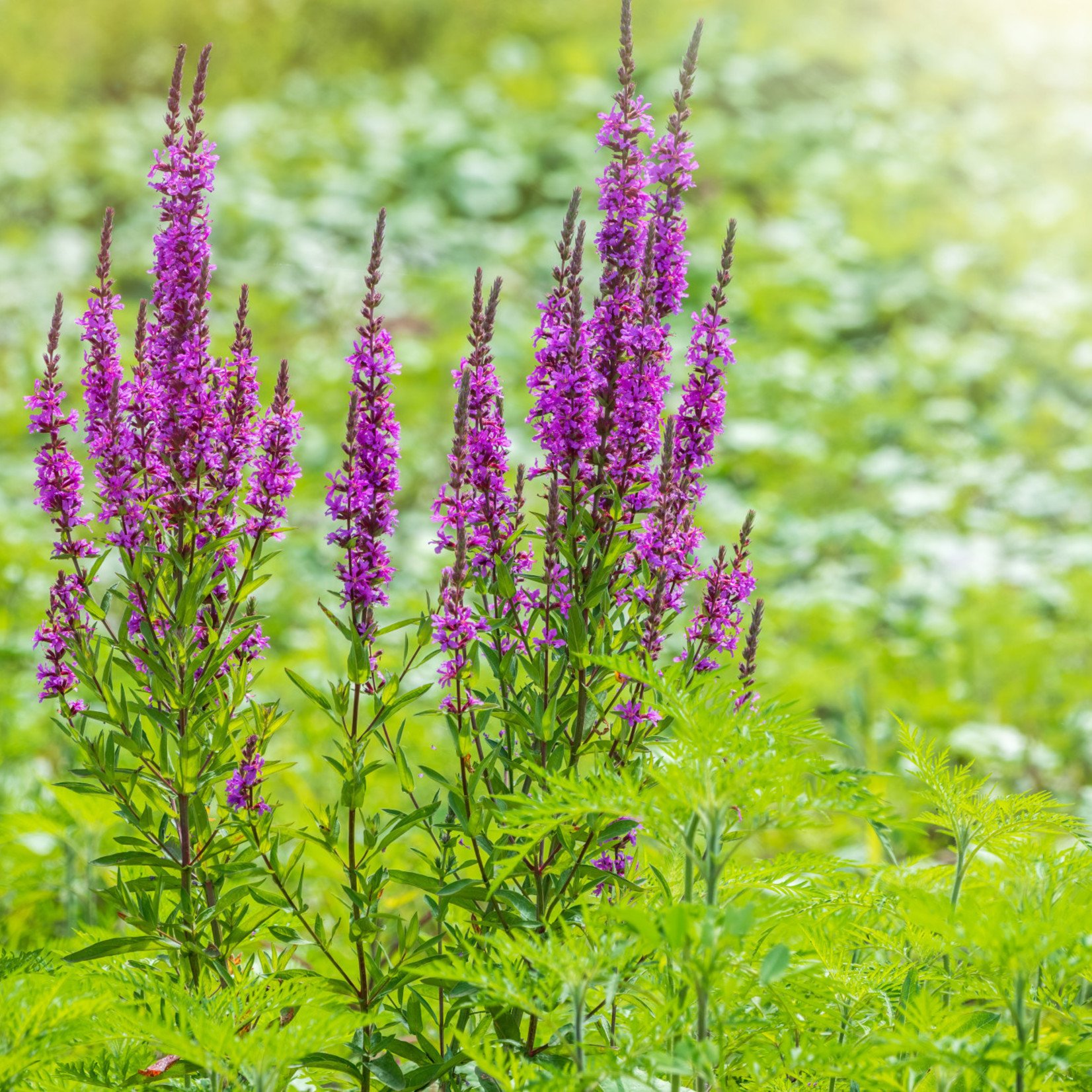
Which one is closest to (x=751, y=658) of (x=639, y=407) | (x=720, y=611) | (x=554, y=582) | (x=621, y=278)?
(x=720, y=611)

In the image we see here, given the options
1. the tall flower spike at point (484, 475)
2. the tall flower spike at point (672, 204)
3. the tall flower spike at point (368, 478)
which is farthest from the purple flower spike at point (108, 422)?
the tall flower spike at point (672, 204)

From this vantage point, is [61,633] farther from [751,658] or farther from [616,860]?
[751,658]

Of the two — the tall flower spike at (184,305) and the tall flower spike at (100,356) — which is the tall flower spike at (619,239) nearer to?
the tall flower spike at (184,305)

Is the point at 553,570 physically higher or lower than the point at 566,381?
lower

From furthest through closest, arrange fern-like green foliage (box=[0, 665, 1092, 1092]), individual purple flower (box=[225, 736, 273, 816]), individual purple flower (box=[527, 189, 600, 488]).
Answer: individual purple flower (box=[225, 736, 273, 816])
individual purple flower (box=[527, 189, 600, 488])
fern-like green foliage (box=[0, 665, 1092, 1092])

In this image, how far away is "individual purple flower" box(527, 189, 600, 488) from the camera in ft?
5.87

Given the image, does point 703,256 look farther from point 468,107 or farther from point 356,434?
point 356,434

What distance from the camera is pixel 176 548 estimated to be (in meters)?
1.84

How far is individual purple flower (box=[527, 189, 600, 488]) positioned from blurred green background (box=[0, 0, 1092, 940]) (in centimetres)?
137

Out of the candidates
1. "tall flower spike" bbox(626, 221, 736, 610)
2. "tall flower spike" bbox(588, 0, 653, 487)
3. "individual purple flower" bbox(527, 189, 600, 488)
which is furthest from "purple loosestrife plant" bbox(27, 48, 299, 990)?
"tall flower spike" bbox(626, 221, 736, 610)

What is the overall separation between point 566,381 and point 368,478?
1.21 feet

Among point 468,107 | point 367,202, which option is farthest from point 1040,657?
point 468,107

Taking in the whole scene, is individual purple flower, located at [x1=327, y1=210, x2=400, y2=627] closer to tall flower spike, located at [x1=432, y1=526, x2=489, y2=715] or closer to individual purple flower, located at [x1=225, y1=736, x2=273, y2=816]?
tall flower spike, located at [x1=432, y1=526, x2=489, y2=715]

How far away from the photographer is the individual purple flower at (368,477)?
5.98 feet
